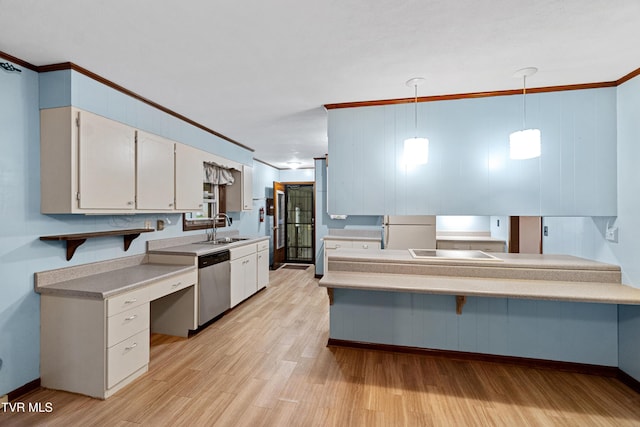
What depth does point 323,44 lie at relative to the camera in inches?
75.2

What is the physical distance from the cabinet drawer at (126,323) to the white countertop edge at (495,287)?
4.99ft

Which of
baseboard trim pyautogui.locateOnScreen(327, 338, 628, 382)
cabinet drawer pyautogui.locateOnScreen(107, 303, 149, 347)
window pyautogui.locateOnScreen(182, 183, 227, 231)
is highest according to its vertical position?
window pyautogui.locateOnScreen(182, 183, 227, 231)

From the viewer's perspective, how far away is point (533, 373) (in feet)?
8.09

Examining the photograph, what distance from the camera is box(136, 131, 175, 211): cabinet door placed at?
8.86 feet

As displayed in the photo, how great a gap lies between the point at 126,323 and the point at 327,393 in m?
1.64

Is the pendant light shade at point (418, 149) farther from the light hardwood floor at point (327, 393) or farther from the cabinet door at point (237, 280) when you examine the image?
the cabinet door at point (237, 280)

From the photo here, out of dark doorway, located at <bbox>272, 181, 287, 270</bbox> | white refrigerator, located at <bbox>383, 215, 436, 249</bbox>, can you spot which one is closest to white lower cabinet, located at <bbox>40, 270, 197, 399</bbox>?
white refrigerator, located at <bbox>383, 215, 436, 249</bbox>

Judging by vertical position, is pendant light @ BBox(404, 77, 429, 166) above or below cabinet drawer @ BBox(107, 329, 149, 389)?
above

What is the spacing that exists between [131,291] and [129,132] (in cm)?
138

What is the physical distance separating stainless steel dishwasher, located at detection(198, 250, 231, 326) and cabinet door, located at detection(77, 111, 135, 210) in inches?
41.0

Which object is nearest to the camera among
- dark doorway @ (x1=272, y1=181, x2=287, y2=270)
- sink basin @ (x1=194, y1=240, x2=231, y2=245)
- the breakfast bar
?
the breakfast bar

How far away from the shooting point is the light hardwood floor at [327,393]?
75.9 inches

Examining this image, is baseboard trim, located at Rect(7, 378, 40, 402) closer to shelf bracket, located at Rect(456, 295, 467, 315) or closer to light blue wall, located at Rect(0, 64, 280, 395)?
light blue wall, located at Rect(0, 64, 280, 395)

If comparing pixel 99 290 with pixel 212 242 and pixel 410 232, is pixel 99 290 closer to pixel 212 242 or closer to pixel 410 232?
pixel 212 242
